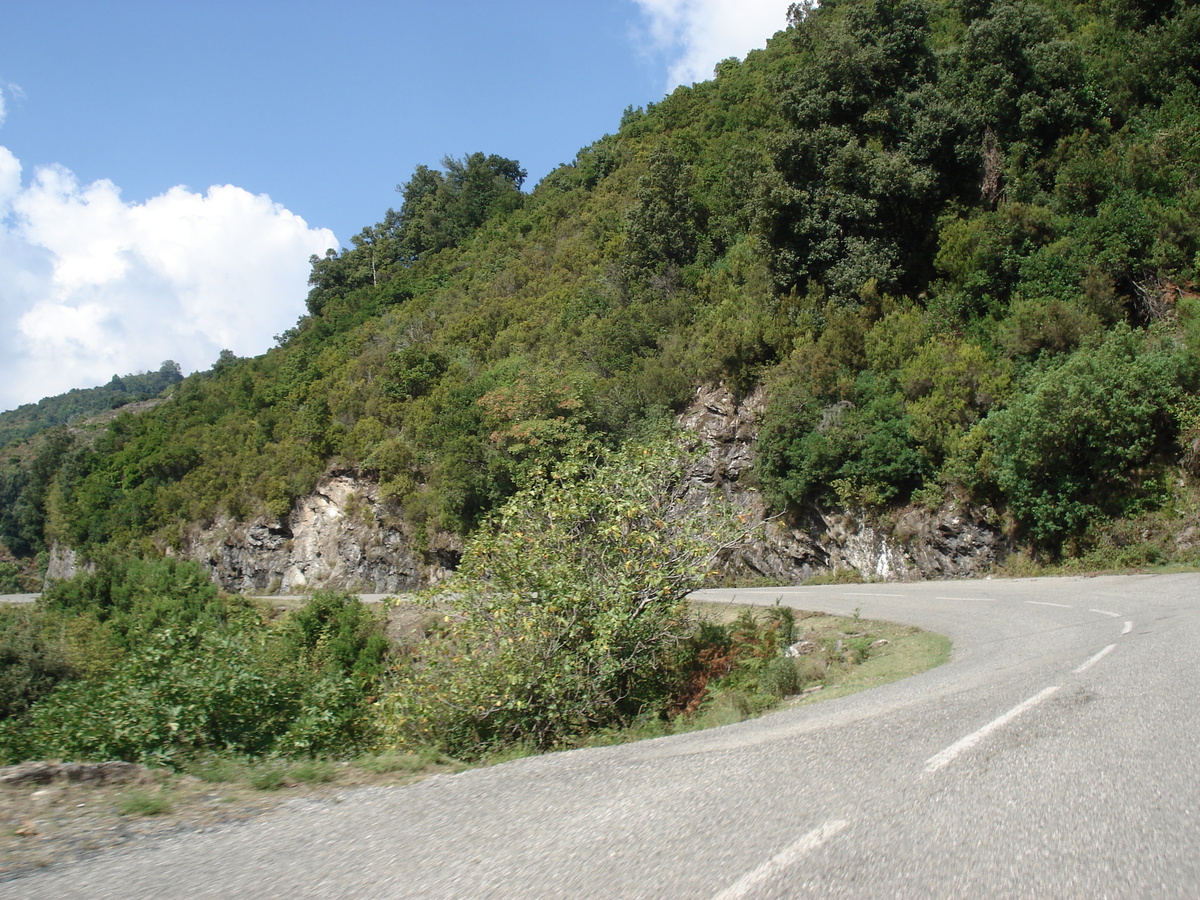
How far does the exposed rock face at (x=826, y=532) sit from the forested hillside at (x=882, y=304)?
823 mm

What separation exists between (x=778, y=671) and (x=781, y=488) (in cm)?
1672

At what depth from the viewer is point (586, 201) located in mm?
61875

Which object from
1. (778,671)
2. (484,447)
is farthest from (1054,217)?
(484,447)

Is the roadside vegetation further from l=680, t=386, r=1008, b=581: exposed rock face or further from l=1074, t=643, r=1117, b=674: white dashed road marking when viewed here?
l=680, t=386, r=1008, b=581: exposed rock face

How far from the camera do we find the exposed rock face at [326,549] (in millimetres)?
44091

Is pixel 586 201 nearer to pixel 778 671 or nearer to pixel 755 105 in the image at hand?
pixel 755 105

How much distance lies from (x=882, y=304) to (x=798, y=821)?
2846 centimetres

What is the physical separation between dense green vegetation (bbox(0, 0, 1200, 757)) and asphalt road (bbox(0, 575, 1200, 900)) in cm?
462

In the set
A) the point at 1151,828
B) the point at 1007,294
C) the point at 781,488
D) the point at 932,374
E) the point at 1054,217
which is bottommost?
the point at 1151,828

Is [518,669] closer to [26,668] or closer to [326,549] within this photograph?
[26,668]

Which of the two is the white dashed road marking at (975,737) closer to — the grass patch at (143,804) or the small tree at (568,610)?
the grass patch at (143,804)

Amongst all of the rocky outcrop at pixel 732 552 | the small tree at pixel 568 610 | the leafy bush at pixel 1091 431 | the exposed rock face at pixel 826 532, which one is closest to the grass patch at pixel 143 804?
the small tree at pixel 568 610

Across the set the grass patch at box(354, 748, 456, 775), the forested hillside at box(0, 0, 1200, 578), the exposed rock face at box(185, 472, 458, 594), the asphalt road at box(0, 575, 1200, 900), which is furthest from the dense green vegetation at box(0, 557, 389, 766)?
the exposed rock face at box(185, 472, 458, 594)

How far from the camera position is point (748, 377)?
105 feet
